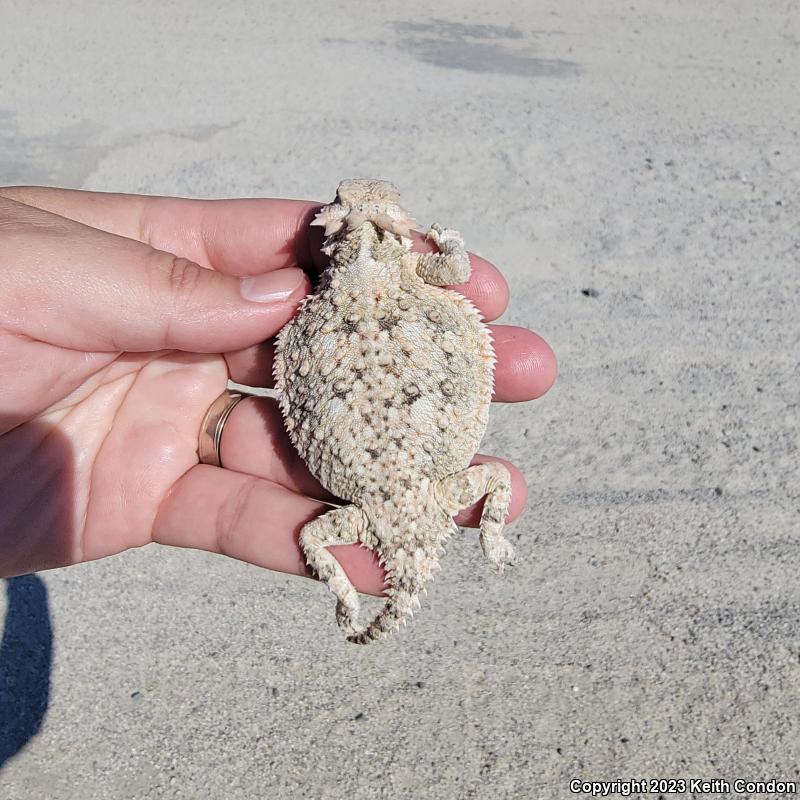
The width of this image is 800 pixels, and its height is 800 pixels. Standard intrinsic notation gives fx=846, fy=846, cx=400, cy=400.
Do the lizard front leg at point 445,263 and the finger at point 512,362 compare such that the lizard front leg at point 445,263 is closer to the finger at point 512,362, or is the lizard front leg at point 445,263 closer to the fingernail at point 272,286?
the finger at point 512,362

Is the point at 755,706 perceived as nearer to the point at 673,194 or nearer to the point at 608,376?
the point at 608,376

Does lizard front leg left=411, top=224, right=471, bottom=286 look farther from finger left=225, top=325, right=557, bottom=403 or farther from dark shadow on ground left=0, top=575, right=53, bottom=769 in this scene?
dark shadow on ground left=0, top=575, right=53, bottom=769

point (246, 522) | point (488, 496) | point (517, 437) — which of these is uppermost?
point (488, 496)

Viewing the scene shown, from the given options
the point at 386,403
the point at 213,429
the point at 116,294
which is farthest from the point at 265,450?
the point at 116,294

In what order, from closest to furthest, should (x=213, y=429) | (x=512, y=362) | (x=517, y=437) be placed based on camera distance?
1. (x=512, y=362)
2. (x=213, y=429)
3. (x=517, y=437)

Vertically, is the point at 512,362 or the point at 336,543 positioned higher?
the point at 512,362

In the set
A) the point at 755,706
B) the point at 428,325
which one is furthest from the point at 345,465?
the point at 755,706

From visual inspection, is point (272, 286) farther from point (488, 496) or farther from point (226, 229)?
point (488, 496)
